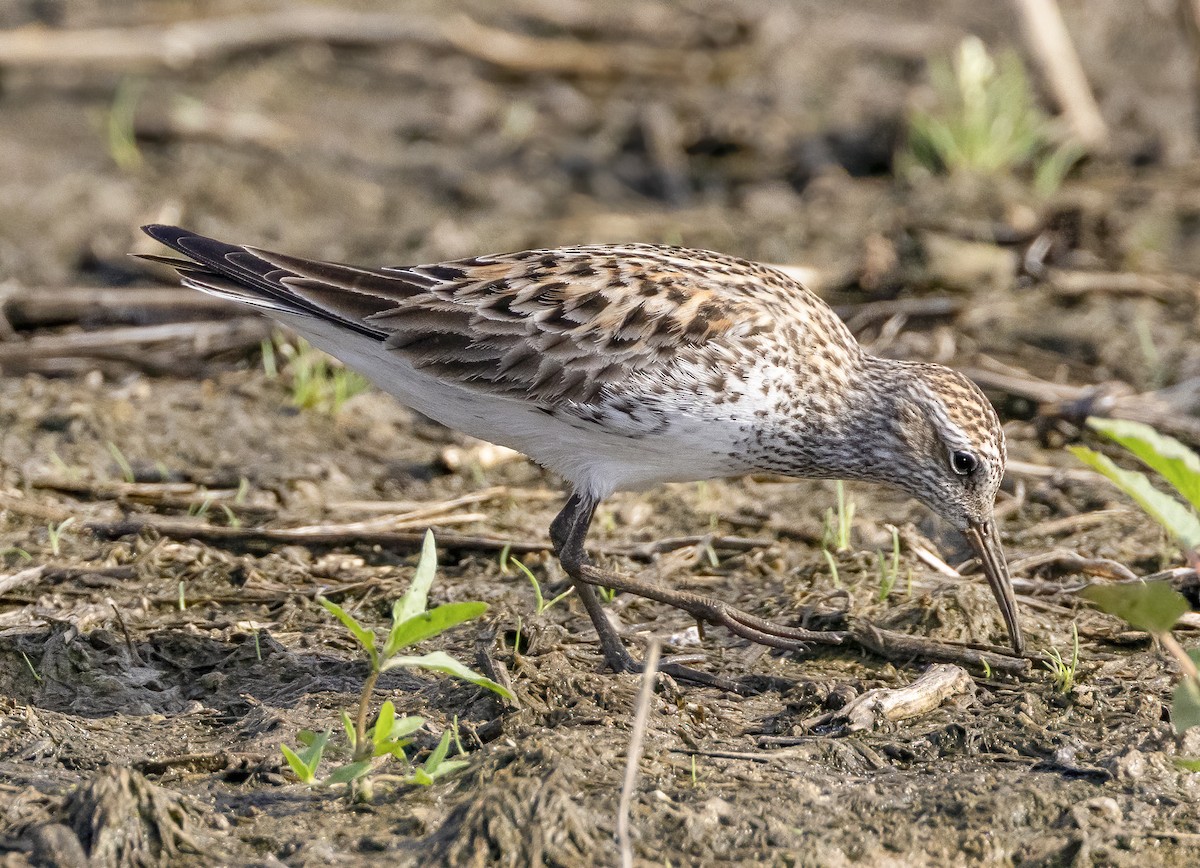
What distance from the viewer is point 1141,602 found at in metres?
4.25

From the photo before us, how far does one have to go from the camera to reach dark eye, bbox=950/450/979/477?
5.93 m

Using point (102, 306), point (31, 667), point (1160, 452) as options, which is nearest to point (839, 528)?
point (1160, 452)

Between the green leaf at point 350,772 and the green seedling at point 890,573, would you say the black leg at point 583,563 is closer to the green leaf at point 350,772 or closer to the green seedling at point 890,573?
the green seedling at point 890,573

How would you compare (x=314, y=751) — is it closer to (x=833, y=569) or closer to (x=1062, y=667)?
(x=833, y=569)

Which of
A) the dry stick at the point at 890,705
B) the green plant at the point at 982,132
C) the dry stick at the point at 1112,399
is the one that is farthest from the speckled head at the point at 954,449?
the green plant at the point at 982,132

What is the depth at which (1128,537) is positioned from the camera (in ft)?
21.9

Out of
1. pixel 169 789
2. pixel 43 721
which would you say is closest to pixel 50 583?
pixel 43 721

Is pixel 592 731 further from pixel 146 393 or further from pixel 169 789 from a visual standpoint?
pixel 146 393

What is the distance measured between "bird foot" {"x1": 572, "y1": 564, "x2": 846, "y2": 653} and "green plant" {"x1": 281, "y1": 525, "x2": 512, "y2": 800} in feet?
4.24

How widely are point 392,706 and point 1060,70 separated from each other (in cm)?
871

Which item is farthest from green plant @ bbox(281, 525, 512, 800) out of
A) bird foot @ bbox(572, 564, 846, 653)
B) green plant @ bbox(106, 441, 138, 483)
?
green plant @ bbox(106, 441, 138, 483)

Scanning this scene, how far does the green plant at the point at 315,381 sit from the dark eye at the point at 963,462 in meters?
3.31

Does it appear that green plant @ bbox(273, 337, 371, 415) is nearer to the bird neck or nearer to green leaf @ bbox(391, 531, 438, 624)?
the bird neck

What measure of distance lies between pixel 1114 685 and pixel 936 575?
1.07 meters
